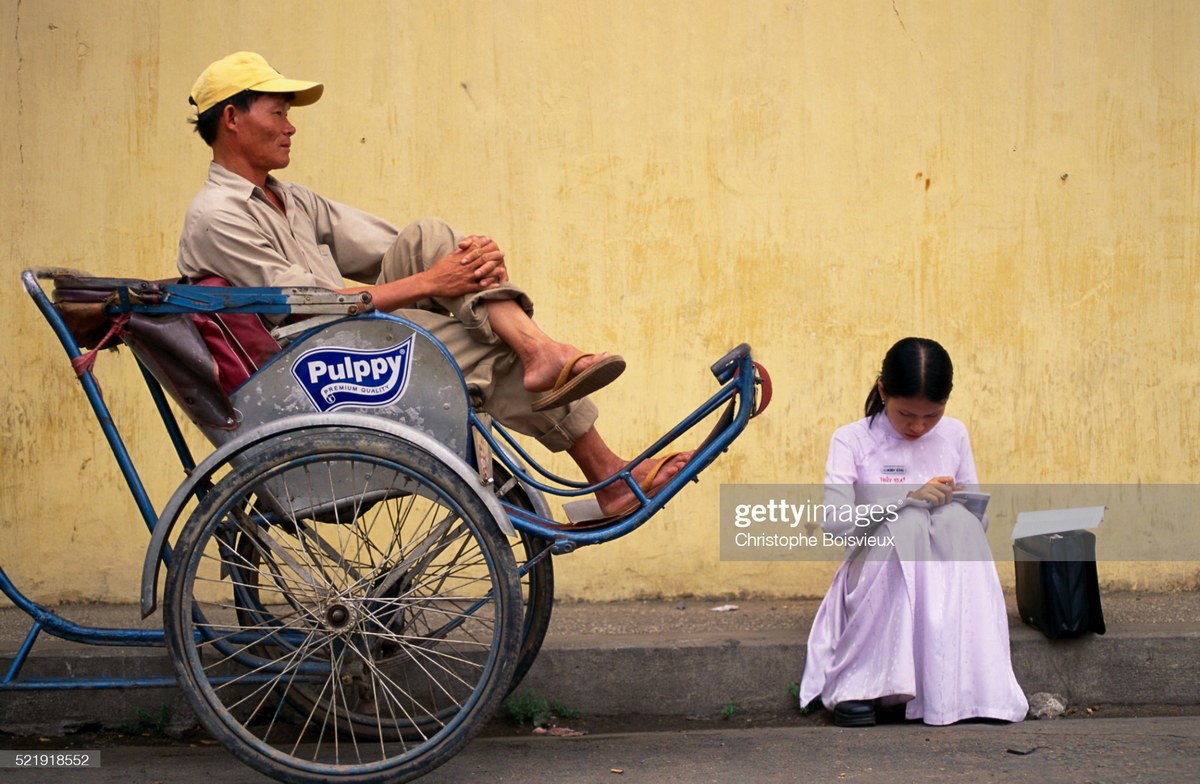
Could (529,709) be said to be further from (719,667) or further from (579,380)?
(579,380)

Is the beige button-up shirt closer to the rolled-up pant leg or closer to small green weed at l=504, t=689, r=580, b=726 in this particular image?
the rolled-up pant leg

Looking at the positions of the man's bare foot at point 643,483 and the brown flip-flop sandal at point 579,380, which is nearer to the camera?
the brown flip-flop sandal at point 579,380

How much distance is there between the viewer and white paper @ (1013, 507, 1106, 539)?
12.8 feet

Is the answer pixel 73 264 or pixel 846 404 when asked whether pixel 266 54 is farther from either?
pixel 846 404

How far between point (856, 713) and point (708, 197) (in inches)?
76.2

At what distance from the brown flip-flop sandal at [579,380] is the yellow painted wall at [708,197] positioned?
5.25 feet

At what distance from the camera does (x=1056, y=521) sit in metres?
3.97

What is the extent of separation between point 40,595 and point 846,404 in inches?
118

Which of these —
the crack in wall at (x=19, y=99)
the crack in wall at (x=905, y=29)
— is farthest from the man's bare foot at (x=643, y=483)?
the crack in wall at (x=19, y=99)

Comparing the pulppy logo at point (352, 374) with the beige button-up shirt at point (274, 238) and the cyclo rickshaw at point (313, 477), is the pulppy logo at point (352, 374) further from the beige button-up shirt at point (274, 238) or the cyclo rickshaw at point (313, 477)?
the beige button-up shirt at point (274, 238)

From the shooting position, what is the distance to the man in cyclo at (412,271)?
3088mm

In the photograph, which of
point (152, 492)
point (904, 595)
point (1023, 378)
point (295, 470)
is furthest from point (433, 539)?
point (1023, 378)

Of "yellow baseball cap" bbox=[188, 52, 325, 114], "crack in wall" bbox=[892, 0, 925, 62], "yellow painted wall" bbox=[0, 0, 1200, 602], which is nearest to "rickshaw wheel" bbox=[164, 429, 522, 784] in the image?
"yellow baseball cap" bbox=[188, 52, 325, 114]

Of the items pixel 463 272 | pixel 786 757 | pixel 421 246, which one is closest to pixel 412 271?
pixel 421 246
